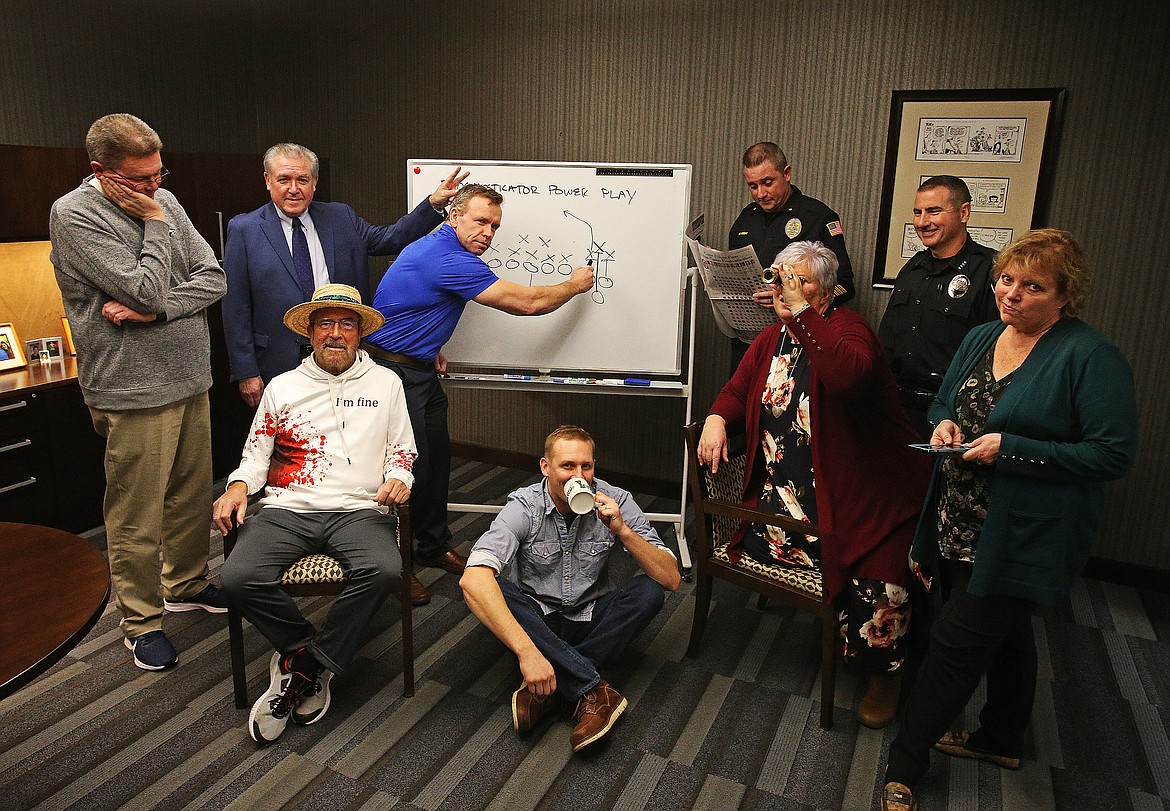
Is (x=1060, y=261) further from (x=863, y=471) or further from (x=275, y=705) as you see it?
(x=275, y=705)

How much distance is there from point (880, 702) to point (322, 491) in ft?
5.86

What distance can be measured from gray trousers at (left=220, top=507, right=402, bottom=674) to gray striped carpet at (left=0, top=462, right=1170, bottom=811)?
0.25 metres

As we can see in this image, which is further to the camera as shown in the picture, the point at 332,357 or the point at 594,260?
the point at 594,260

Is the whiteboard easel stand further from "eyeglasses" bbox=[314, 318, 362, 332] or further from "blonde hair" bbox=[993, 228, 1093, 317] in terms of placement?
"blonde hair" bbox=[993, 228, 1093, 317]

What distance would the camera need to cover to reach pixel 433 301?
3141 millimetres

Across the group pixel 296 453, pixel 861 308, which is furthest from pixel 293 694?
pixel 861 308

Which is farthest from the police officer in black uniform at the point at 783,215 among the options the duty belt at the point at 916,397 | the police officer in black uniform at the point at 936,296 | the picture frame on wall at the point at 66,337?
the picture frame on wall at the point at 66,337

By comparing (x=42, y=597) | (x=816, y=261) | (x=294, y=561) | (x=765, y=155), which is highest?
(x=765, y=155)

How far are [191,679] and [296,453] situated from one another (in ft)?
2.60

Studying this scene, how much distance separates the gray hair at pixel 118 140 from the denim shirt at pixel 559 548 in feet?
4.82

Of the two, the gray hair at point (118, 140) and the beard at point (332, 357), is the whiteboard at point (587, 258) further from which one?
the gray hair at point (118, 140)

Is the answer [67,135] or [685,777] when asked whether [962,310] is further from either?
[67,135]

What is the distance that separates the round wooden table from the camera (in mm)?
1509

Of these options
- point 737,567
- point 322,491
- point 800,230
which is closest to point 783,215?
point 800,230
